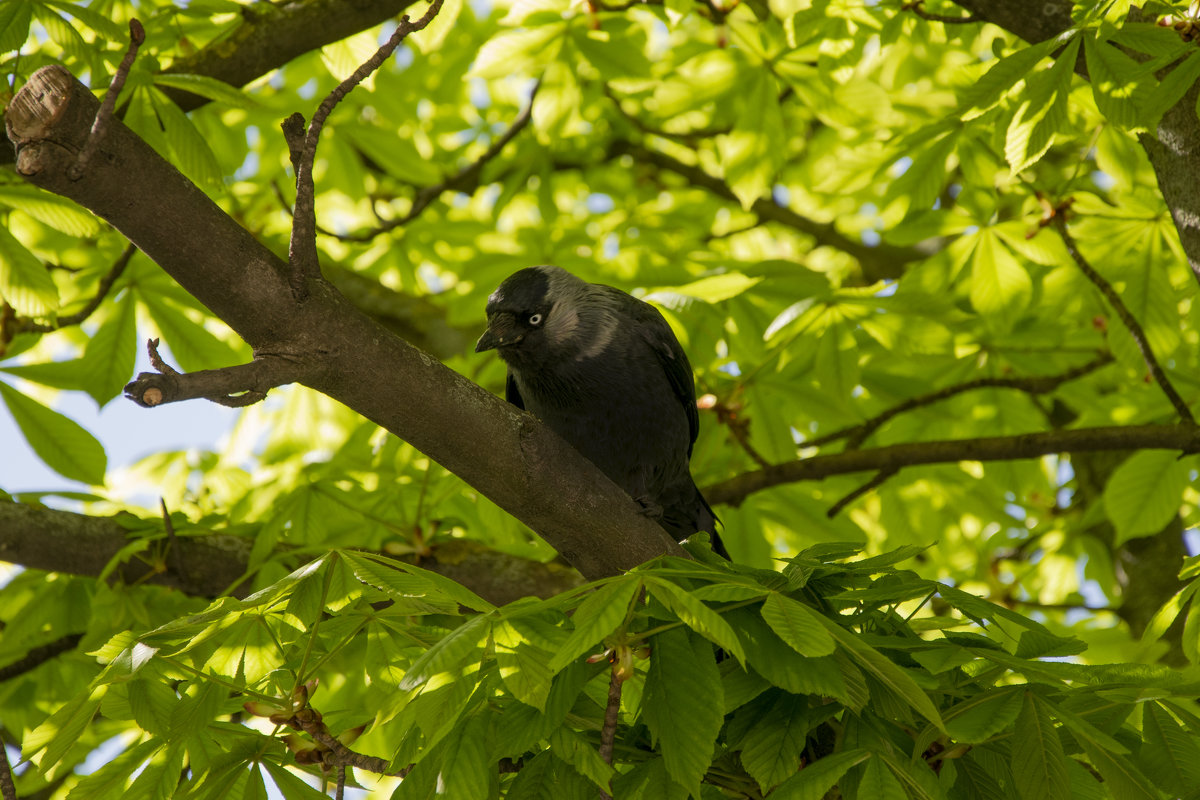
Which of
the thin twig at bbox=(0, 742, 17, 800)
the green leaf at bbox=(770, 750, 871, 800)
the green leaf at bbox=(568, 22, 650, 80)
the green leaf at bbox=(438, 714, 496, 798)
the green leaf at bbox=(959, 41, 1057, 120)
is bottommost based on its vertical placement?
the green leaf at bbox=(770, 750, 871, 800)

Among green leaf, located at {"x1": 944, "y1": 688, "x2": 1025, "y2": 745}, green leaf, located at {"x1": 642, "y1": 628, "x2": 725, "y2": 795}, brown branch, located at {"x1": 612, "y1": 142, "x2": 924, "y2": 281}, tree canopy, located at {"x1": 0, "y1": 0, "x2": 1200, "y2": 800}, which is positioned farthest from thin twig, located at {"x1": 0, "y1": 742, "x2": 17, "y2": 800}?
brown branch, located at {"x1": 612, "y1": 142, "x2": 924, "y2": 281}

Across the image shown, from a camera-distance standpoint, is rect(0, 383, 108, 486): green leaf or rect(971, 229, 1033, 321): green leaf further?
rect(971, 229, 1033, 321): green leaf

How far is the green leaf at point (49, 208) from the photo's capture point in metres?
3.22

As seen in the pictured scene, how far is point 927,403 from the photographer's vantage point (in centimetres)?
436

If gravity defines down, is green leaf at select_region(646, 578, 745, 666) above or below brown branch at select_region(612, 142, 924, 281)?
below

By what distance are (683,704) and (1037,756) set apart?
2.10 feet

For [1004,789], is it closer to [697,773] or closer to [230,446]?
[697,773]

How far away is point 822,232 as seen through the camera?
6492 millimetres

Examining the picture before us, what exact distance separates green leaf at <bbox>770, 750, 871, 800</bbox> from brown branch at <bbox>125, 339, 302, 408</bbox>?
50.2 inches

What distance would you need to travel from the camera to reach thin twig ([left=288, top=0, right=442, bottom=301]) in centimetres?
196

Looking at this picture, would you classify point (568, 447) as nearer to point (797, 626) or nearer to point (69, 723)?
point (797, 626)

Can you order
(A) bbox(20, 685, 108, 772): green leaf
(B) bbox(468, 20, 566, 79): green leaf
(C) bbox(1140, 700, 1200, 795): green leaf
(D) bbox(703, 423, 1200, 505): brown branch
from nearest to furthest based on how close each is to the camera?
1. (A) bbox(20, 685, 108, 772): green leaf
2. (C) bbox(1140, 700, 1200, 795): green leaf
3. (D) bbox(703, 423, 1200, 505): brown branch
4. (B) bbox(468, 20, 566, 79): green leaf

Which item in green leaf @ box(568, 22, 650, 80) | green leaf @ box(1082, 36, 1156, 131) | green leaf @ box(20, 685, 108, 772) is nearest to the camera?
green leaf @ box(20, 685, 108, 772)

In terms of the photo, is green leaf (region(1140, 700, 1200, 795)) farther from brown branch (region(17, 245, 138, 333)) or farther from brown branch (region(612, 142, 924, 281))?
brown branch (region(612, 142, 924, 281))
